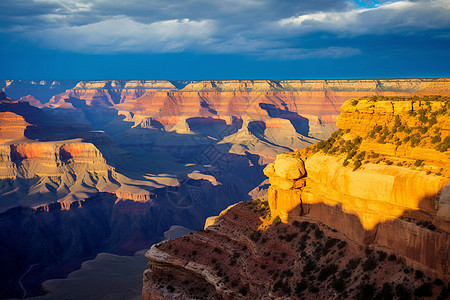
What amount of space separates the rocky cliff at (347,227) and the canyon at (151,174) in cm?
18

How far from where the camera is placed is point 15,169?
103312mm

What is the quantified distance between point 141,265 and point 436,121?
49.6 m

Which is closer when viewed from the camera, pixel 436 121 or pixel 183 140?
pixel 436 121

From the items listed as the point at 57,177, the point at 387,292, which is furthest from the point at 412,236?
the point at 57,177

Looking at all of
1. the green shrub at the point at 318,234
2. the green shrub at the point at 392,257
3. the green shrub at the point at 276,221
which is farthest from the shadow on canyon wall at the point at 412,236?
the green shrub at the point at 276,221

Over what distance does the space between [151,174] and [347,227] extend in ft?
318

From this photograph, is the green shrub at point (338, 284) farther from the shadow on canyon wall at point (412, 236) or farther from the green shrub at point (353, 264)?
the shadow on canyon wall at point (412, 236)

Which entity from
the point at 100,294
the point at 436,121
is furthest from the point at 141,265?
the point at 436,121

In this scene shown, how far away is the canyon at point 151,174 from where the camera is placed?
2612 cm

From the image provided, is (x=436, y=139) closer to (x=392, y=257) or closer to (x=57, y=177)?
(x=392, y=257)

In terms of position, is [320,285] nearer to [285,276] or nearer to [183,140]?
[285,276]

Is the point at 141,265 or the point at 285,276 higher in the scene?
the point at 285,276

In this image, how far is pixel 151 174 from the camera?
375ft

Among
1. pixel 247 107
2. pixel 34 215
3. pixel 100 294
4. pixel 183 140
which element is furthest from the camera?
pixel 247 107
